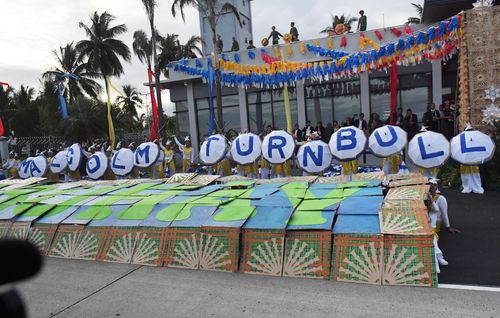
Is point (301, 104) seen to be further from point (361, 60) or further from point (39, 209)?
point (39, 209)

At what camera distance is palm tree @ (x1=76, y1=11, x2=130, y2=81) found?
26.2 metres

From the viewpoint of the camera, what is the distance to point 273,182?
7113 millimetres

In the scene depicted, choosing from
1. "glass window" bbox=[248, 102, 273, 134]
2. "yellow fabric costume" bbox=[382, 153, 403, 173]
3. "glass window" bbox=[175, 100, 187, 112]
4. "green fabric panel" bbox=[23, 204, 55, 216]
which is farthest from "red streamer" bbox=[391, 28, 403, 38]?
"green fabric panel" bbox=[23, 204, 55, 216]

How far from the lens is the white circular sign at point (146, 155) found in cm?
1081

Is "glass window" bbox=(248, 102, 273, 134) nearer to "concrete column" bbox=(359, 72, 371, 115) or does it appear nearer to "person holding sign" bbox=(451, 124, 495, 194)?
"concrete column" bbox=(359, 72, 371, 115)

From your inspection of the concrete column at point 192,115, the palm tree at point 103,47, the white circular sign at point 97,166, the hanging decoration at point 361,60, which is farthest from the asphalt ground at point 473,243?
the palm tree at point 103,47

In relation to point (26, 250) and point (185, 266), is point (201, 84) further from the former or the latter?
point (26, 250)

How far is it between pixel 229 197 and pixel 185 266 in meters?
1.35

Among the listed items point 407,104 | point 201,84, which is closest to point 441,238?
point 407,104

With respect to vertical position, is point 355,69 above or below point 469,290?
above

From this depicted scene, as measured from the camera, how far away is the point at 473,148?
26.0 ft

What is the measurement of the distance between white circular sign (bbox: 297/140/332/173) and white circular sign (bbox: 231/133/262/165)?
124 centimetres

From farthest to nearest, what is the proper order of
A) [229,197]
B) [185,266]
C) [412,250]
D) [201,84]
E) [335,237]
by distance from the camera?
[201,84], [229,197], [185,266], [335,237], [412,250]

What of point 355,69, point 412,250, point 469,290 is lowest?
point 469,290
